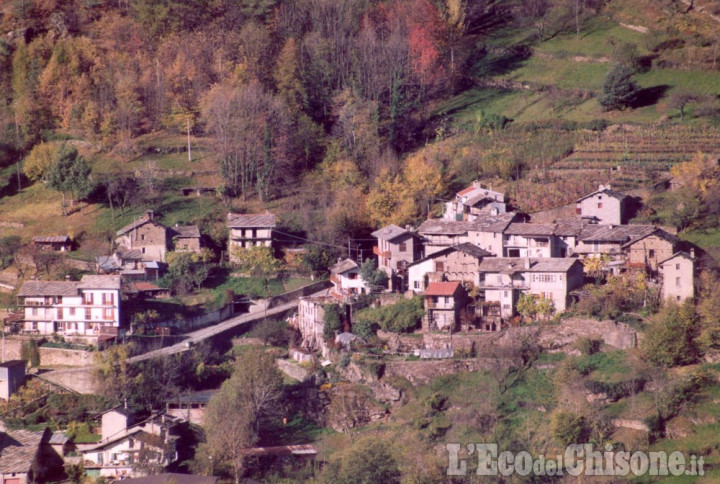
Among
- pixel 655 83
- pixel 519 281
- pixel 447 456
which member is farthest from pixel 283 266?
pixel 655 83

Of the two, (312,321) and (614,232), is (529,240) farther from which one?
(312,321)

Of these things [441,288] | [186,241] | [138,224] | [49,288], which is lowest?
[441,288]

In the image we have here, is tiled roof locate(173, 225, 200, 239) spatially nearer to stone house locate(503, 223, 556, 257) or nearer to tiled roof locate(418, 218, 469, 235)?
tiled roof locate(418, 218, 469, 235)

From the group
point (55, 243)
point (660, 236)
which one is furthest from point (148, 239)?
point (660, 236)

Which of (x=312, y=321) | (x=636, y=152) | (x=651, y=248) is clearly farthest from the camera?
(x=636, y=152)

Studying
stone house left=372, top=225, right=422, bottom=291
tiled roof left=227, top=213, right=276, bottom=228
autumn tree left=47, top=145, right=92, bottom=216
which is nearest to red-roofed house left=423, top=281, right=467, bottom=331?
stone house left=372, top=225, right=422, bottom=291

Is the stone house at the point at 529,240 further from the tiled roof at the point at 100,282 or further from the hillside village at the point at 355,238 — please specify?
the tiled roof at the point at 100,282

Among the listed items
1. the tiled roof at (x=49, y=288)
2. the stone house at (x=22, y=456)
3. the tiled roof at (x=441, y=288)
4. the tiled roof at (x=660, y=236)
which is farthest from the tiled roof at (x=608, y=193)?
the stone house at (x=22, y=456)
